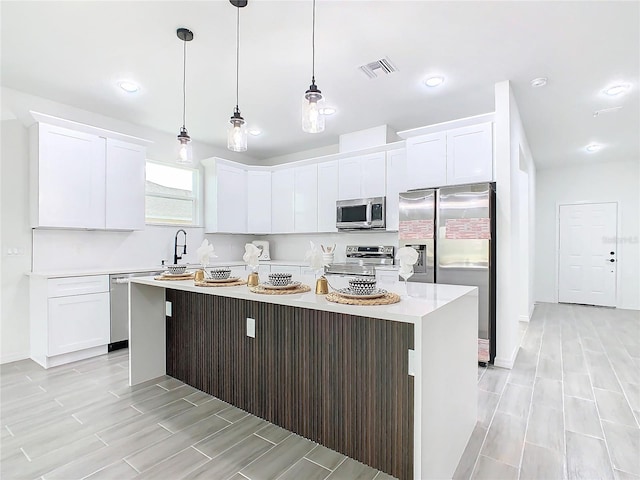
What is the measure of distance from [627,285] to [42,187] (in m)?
9.12

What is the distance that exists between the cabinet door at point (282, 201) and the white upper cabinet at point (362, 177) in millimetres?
984

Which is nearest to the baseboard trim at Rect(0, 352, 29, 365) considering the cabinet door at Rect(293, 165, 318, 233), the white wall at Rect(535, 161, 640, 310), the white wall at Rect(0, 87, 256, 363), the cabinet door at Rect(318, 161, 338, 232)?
the white wall at Rect(0, 87, 256, 363)

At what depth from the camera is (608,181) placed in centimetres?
635

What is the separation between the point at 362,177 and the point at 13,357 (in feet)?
14.8

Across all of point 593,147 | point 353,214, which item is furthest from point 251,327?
point 593,147

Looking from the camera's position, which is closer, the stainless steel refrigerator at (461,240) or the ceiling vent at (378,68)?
the ceiling vent at (378,68)

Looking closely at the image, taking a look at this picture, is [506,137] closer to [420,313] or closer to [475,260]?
[475,260]

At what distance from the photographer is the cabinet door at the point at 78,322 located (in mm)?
A: 3264

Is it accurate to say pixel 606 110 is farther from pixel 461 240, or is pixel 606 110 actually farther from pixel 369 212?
pixel 369 212

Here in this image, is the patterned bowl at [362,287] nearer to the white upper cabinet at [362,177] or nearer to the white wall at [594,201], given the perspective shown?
the white upper cabinet at [362,177]

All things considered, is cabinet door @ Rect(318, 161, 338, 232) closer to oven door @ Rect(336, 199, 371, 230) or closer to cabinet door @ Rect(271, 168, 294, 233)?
oven door @ Rect(336, 199, 371, 230)

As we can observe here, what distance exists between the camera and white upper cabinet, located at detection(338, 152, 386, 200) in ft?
14.8

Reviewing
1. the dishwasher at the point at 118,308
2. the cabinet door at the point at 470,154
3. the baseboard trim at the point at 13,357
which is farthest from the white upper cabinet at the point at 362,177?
the baseboard trim at the point at 13,357

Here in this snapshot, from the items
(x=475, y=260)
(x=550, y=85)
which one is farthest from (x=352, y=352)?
(x=550, y=85)
